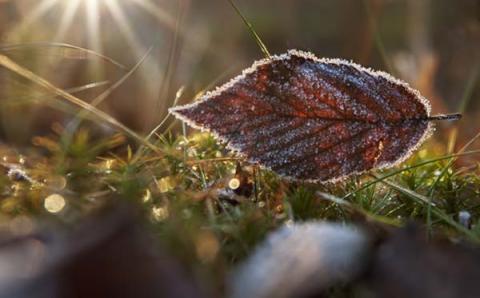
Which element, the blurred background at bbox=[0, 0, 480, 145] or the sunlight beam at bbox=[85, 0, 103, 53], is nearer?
the blurred background at bbox=[0, 0, 480, 145]

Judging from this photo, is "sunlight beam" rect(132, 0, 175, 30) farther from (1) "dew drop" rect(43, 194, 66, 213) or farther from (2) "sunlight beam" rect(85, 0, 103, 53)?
(1) "dew drop" rect(43, 194, 66, 213)

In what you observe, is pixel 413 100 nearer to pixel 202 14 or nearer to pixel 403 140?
pixel 403 140

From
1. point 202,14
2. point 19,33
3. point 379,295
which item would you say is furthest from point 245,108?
point 202,14

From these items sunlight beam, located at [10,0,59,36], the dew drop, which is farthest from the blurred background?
the dew drop

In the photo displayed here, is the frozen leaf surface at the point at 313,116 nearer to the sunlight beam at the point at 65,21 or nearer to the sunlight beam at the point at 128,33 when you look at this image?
the sunlight beam at the point at 65,21

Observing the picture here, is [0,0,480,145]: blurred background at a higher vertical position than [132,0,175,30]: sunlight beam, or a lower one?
lower

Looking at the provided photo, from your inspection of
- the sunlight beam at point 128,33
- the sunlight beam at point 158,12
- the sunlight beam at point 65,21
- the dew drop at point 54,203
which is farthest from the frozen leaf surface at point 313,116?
the sunlight beam at point 158,12

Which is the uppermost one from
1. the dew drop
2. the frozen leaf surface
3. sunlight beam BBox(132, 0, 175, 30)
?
sunlight beam BBox(132, 0, 175, 30)
